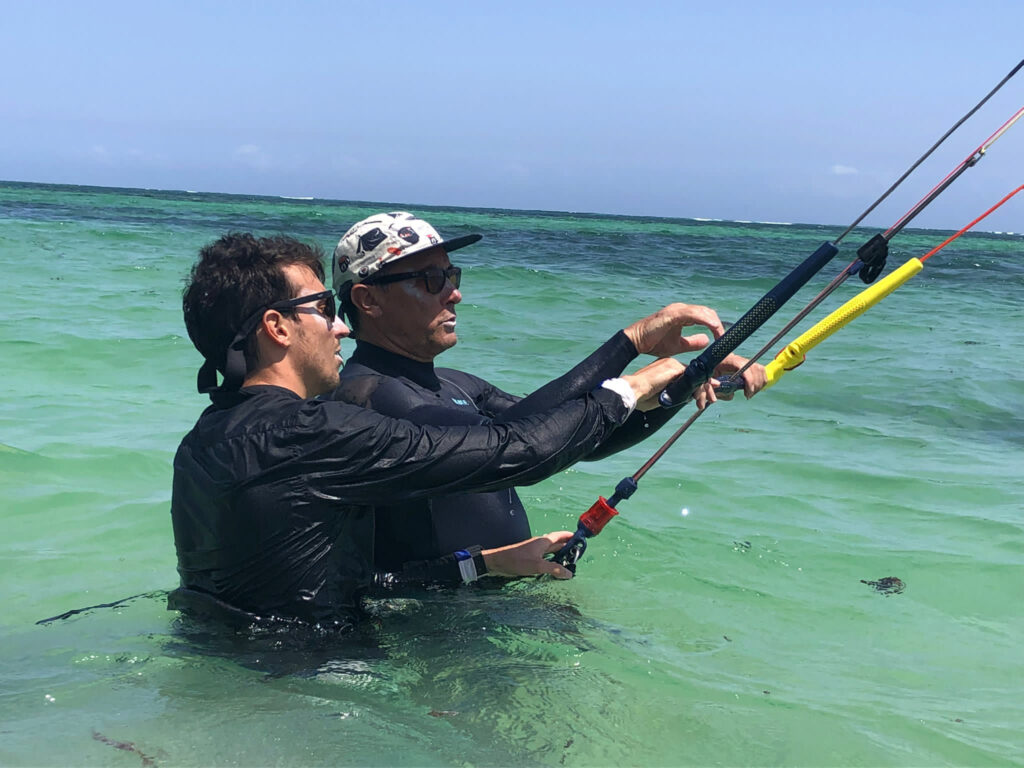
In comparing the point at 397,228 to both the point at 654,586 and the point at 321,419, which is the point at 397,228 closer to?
the point at 321,419

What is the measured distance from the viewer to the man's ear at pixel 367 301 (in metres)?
3.80

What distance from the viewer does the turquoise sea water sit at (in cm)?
291

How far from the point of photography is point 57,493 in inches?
218

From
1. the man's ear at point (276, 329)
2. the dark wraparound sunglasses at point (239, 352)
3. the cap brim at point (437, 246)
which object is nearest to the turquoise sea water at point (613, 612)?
the dark wraparound sunglasses at point (239, 352)

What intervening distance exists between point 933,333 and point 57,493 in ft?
36.0

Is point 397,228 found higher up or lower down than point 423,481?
higher up

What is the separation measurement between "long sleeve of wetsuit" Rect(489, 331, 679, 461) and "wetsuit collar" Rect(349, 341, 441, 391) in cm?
35

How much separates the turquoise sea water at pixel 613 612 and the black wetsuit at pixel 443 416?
223 mm

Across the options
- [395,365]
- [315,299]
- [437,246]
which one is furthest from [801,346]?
[315,299]

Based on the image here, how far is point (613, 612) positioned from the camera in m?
4.27

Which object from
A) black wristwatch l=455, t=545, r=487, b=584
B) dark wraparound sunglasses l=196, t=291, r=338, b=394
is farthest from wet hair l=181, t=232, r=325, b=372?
black wristwatch l=455, t=545, r=487, b=584

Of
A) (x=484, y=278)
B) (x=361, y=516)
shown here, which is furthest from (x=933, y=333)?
(x=361, y=516)

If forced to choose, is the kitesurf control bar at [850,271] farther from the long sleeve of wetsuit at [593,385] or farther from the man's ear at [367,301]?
the man's ear at [367,301]

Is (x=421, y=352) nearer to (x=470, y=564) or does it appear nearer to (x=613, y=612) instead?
(x=470, y=564)
